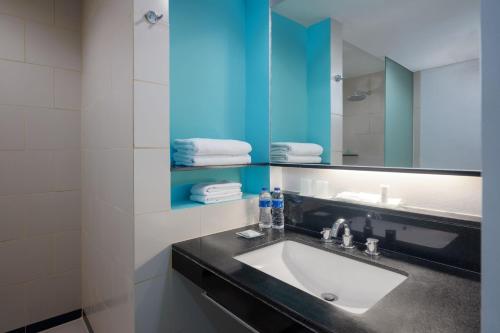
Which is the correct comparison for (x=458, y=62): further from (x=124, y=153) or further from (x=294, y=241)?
(x=124, y=153)

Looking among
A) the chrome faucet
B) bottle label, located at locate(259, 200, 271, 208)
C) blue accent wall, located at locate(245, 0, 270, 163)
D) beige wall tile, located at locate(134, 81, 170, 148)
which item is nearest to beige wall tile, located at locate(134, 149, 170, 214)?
beige wall tile, located at locate(134, 81, 170, 148)

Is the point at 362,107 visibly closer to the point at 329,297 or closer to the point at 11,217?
the point at 329,297

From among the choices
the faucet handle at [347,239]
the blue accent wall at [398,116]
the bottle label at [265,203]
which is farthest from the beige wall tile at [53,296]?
the blue accent wall at [398,116]

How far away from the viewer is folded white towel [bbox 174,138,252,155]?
1205 mm

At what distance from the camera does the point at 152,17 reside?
1.06 meters

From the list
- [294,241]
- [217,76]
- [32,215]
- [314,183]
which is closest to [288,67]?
[217,76]

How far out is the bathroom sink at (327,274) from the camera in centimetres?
89

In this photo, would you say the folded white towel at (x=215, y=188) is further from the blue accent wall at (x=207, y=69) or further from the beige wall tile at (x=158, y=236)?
the blue accent wall at (x=207, y=69)

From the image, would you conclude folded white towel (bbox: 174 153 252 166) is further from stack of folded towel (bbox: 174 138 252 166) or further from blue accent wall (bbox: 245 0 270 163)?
blue accent wall (bbox: 245 0 270 163)

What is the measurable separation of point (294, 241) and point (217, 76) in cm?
91

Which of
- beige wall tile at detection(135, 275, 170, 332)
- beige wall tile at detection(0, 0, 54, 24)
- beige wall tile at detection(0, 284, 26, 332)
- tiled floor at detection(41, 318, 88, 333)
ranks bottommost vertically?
tiled floor at detection(41, 318, 88, 333)

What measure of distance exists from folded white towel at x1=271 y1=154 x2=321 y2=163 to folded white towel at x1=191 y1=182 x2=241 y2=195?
252 millimetres

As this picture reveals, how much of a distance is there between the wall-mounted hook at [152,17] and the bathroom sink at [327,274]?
94 cm

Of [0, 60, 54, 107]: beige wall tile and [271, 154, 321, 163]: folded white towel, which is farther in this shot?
[0, 60, 54, 107]: beige wall tile
